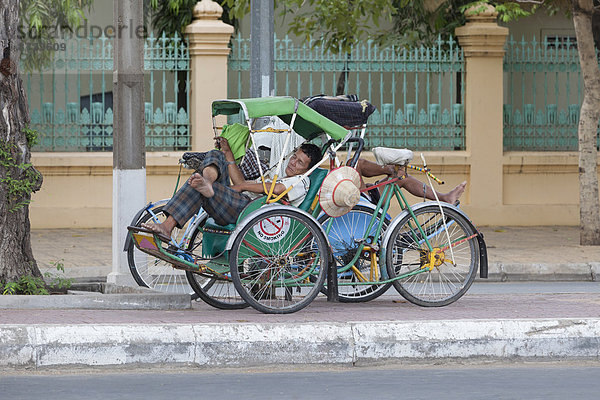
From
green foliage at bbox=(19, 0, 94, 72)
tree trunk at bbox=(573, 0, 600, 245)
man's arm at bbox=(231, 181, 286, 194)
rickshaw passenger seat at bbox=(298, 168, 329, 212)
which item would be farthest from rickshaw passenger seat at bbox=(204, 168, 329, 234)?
green foliage at bbox=(19, 0, 94, 72)

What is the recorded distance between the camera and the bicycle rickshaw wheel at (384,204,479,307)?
7859 mm

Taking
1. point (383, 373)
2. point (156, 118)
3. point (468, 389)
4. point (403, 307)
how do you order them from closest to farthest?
point (468, 389) < point (383, 373) < point (403, 307) < point (156, 118)

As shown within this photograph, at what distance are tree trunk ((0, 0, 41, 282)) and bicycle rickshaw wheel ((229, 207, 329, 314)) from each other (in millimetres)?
1752

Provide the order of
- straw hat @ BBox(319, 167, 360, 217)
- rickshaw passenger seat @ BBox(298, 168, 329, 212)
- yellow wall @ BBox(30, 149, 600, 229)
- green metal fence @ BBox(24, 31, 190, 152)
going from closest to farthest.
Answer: straw hat @ BBox(319, 167, 360, 217), rickshaw passenger seat @ BBox(298, 168, 329, 212), green metal fence @ BBox(24, 31, 190, 152), yellow wall @ BBox(30, 149, 600, 229)

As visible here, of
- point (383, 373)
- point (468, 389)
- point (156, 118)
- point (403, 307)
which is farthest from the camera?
point (156, 118)

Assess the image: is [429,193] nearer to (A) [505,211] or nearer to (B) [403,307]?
(B) [403,307]

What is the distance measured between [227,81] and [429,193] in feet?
25.8

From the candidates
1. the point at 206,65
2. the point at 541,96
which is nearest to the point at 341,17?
the point at 206,65

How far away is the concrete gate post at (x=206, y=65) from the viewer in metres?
15.4

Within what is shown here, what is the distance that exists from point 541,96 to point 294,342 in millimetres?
10701

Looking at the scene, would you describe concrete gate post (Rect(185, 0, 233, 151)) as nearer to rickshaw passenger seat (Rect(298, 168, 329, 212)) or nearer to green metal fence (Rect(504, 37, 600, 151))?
green metal fence (Rect(504, 37, 600, 151))

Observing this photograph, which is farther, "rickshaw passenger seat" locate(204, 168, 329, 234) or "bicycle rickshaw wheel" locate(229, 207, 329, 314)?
"rickshaw passenger seat" locate(204, 168, 329, 234)

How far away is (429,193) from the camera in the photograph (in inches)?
317

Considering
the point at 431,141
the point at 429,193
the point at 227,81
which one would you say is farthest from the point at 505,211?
the point at 429,193
